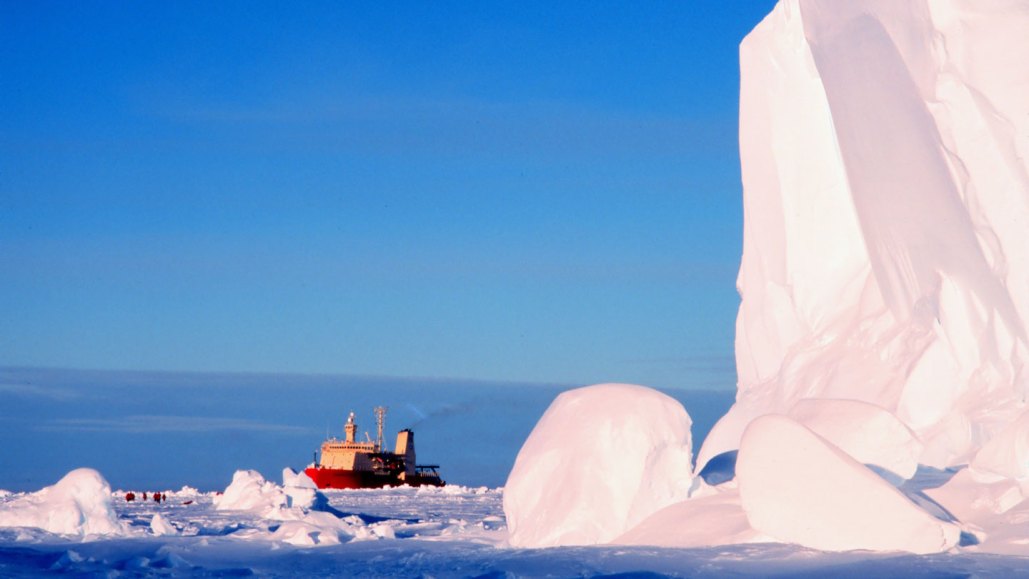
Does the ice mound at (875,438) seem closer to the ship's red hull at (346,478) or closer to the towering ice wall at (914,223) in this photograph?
the towering ice wall at (914,223)

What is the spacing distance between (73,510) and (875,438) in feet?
41.4

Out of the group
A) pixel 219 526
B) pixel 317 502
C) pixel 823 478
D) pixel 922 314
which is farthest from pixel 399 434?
pixel 823 478

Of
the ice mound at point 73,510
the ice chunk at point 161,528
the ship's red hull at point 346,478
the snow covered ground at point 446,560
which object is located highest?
the ship's red hull at point 346,478

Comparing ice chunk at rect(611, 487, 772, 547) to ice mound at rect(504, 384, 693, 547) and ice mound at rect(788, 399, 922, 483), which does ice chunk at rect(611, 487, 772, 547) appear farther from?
ice mound at rect(788, 399, 922, 483)

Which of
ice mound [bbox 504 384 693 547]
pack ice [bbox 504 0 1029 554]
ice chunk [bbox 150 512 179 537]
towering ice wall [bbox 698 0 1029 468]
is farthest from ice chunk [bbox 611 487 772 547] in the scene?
ice chunk [bbox 150 512 179 537]

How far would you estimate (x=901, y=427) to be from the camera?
12508 millimetres

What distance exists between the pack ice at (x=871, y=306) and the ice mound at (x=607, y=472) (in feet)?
0.11

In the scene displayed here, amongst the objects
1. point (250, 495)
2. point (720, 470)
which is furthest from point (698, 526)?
point (250, 495)

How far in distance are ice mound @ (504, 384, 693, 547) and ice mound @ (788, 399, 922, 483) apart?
160 centimetres

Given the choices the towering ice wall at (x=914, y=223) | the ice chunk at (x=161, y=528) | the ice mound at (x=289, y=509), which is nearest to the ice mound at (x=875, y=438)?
the towering ice wall at (x=914, y=223)

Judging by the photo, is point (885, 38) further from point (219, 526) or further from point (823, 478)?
point (219, 526)

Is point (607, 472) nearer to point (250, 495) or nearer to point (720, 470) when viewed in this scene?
point (720, 470)

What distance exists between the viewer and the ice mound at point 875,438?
40.4ft

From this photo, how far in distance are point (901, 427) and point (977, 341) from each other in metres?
4.31
